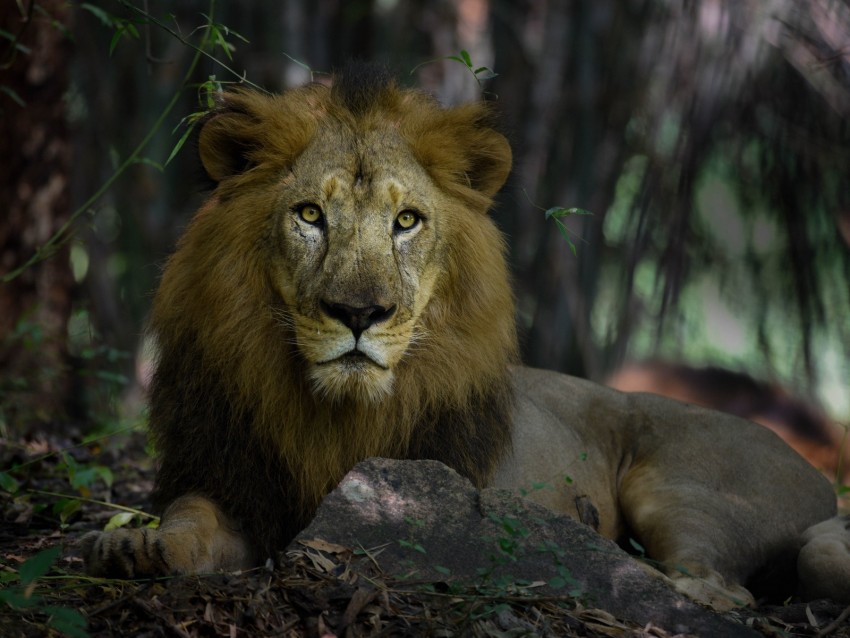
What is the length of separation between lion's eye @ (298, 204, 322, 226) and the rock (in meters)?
0.94

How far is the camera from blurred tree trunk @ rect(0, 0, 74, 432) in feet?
26.4

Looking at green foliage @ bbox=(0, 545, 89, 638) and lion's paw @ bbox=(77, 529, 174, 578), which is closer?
green foliage @ bbox=(0, 545, 89, 638)

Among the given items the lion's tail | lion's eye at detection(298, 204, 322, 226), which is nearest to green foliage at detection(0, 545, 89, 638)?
lion's eye at detection(298, 204, 322, 226)

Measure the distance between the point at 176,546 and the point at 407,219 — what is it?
1.54 m

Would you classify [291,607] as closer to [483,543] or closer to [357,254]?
[483,543]

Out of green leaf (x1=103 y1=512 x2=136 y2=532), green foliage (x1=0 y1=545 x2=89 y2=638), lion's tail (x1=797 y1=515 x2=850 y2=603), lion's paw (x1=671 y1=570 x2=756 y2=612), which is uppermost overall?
green foliage (x1=0 y1=545 x2=89 y2=638)

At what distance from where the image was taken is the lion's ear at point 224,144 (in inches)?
186

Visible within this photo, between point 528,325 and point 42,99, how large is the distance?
4632 millimetres

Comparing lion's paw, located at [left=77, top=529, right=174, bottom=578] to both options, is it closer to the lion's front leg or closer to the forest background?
the lion's front leg

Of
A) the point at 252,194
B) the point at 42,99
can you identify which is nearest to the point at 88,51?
the point at 42,99

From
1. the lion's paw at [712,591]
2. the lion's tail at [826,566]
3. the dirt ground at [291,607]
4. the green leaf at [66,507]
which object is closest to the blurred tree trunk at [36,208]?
the green leaf at [66,507]

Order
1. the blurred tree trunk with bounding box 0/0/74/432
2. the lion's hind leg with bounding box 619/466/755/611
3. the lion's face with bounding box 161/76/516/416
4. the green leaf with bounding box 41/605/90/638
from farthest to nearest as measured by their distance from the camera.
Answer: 1. the blurred tree trunk with bounding box 0/0/74/432
2. the lion's hind leg with bounding box 619/466/755/611
3. the lion's face with bounding box 161/76/516/416
4. the green leaf with bounding box 41/605/90/638

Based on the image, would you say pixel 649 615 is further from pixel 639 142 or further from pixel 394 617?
pixel 639 142

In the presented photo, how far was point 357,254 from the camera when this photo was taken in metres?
4.27
